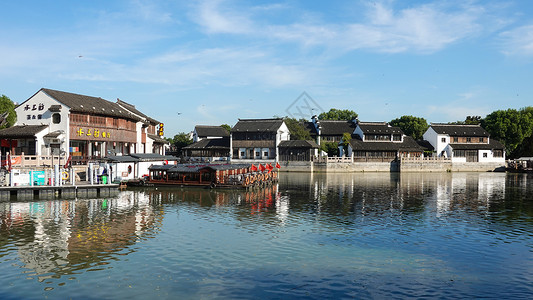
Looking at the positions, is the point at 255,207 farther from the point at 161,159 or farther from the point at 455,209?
the point at 161,159

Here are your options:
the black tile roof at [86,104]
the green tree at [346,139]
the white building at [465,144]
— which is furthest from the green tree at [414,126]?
the black tile roof at [86,104]

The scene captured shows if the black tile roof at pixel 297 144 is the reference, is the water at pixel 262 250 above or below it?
below

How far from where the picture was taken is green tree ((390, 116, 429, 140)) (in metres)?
124

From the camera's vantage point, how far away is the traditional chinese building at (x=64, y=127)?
6212cm

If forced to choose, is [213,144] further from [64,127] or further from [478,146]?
[478,146]

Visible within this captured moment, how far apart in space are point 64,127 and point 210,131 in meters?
66.8

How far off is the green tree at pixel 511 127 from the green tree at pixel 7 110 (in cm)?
11517

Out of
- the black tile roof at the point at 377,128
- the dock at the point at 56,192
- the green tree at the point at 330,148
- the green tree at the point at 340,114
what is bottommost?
the dock at the point at 56,192

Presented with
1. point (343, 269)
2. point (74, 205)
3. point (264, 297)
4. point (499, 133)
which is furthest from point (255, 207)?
point (499, 133)

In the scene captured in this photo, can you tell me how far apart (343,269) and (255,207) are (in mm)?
20879

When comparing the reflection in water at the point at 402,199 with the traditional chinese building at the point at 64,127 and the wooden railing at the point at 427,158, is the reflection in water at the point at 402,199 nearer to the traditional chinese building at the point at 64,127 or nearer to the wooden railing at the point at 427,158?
the traditional chinese building at the point at 64,127

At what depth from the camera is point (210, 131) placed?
5059 inches

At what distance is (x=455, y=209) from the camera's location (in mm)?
40219

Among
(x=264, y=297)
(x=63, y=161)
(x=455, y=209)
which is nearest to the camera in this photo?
(x=264, y=297)
